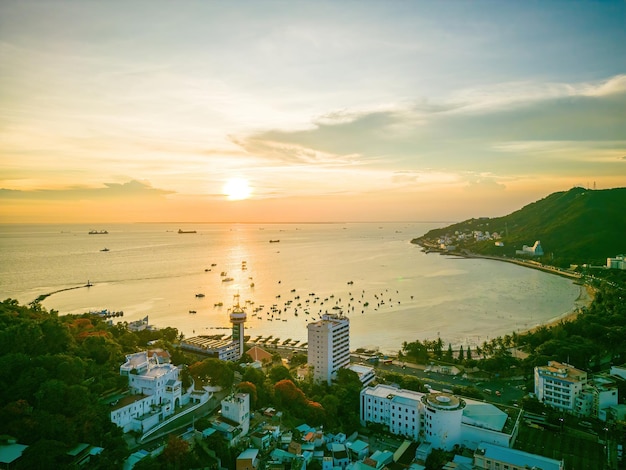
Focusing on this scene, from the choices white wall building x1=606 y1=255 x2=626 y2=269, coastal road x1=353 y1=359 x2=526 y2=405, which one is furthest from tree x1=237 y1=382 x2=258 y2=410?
white wall building x1=606 y1=255 x2=626 y2=269

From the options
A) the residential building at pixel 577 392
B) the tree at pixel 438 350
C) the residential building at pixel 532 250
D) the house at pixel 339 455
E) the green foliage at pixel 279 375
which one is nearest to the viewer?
the house at pixel 339 455

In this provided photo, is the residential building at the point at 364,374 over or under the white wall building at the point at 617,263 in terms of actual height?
under

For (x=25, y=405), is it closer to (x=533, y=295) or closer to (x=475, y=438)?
(x=475, y=438)

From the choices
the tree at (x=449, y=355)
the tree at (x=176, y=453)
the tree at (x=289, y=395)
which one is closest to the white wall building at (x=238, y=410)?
the tree at (x=289, y=395)

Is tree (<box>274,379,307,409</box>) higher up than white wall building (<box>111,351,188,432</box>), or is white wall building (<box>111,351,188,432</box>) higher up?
white wall building (<box>111,351,188,432</box>)

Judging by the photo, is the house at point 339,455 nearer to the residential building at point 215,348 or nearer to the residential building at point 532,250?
the residential building at point 215,348

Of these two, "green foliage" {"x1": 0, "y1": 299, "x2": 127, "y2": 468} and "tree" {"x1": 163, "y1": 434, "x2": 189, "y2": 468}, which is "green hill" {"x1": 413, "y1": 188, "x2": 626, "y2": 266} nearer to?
"tree" {"x1": 163, "y1": 434, "x2": 189, "y2": 468}

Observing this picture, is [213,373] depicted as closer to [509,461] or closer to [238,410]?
[238,410]

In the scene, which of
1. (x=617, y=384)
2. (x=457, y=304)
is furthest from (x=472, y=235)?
(x=617, y=384)
